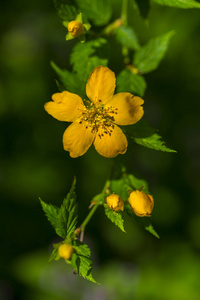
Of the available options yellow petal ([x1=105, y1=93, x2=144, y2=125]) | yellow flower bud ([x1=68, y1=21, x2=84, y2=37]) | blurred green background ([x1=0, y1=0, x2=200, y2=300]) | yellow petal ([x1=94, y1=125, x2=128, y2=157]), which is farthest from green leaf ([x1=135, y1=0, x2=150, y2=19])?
blurred green background ([x1=0, y1=0, x2=200, y2=300])

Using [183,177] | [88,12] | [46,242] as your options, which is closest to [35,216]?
[46,242]

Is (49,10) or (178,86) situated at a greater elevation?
(49,10)

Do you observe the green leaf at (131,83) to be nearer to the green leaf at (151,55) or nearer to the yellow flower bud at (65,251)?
the green leaf at (151,55)

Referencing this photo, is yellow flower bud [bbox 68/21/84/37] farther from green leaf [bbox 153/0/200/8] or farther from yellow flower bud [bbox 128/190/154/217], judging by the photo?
yellow flower bud [bbox 128/190/154/217]

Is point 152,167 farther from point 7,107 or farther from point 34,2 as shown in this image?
point 34,2

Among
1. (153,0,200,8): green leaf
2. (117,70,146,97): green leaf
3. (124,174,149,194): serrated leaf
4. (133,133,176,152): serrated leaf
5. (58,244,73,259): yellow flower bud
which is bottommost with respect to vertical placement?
(124,174,149,194): serrated leaf

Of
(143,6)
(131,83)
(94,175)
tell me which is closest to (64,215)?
(131,83)

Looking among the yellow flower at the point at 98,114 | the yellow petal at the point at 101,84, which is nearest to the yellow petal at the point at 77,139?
the yellow flower at the point at 98,114

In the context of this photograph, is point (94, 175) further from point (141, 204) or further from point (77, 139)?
point (141, 204)
